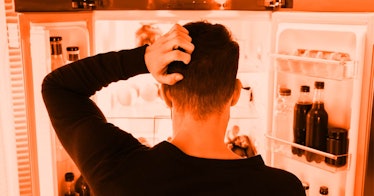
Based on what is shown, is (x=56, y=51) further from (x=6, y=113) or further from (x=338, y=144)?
(x=338, y=144)

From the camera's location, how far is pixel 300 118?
182cm

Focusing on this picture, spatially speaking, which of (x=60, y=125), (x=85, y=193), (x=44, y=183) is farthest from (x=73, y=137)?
(x=85, y=193)

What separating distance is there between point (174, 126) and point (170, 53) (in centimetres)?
17

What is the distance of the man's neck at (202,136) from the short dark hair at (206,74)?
0.02 m

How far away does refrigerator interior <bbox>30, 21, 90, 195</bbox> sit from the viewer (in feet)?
5.14

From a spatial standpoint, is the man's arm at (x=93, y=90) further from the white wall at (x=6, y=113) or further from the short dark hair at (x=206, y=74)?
the white wall at (x=6, y=113)

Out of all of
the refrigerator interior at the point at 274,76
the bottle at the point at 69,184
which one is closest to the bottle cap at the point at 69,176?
the bottle at the point at 69,184

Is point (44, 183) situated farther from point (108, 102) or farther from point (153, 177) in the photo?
point (153, 177)

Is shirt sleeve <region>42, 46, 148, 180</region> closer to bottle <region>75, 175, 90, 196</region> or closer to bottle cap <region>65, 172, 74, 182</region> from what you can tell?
bottle cap <region>65, 172, 74, 182</region>

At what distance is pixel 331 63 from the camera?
1.53 m

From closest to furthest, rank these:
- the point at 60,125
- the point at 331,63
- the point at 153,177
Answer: the point at 153,177 → the point at 60,125 → the point at 331,63

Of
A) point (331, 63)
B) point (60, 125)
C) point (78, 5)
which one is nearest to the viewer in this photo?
point (60, 125)

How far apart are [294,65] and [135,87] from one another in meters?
0.70

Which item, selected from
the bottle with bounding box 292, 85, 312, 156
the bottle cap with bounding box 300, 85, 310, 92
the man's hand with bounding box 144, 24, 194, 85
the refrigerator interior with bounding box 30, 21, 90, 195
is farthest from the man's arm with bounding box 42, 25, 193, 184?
the bottle with bounding box 292, 85, 312, 156
